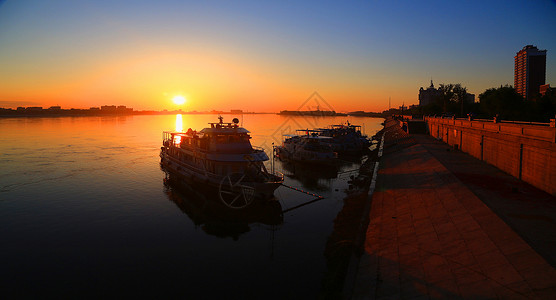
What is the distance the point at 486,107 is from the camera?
7469cm

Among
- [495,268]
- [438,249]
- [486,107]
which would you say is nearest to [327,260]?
[438,249]

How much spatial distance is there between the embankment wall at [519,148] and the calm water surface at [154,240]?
606 inches

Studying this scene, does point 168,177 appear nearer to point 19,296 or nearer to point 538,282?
point 19,296

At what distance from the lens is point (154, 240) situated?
2223 cm

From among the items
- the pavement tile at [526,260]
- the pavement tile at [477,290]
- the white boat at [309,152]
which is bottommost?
the pavement tile at [477,290]

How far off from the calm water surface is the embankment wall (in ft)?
50.5

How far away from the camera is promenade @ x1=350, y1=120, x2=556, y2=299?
11204 millimetres

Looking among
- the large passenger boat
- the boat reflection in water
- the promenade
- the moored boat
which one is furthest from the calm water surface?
the moored boat

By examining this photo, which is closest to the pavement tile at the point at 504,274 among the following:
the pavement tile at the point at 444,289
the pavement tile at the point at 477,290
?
the pavement tile at the point at 477,290

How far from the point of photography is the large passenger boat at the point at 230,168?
94.3ft

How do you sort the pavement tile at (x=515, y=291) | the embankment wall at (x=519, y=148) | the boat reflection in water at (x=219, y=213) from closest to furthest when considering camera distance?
1. the pavement tile at (x=515, y=291)
2. the embankment wall at (x=519, y=148)
3. the boat reflection in water at (x=219, y=213)

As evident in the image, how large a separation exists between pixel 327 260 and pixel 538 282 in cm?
1026

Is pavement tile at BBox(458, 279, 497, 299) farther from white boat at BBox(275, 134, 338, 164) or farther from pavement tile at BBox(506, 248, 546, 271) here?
white boat at BBox(275, 134, 338, 164)

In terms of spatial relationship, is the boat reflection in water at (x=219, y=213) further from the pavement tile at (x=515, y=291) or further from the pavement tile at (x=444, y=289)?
the pavement tile at (x=515, y=291)
